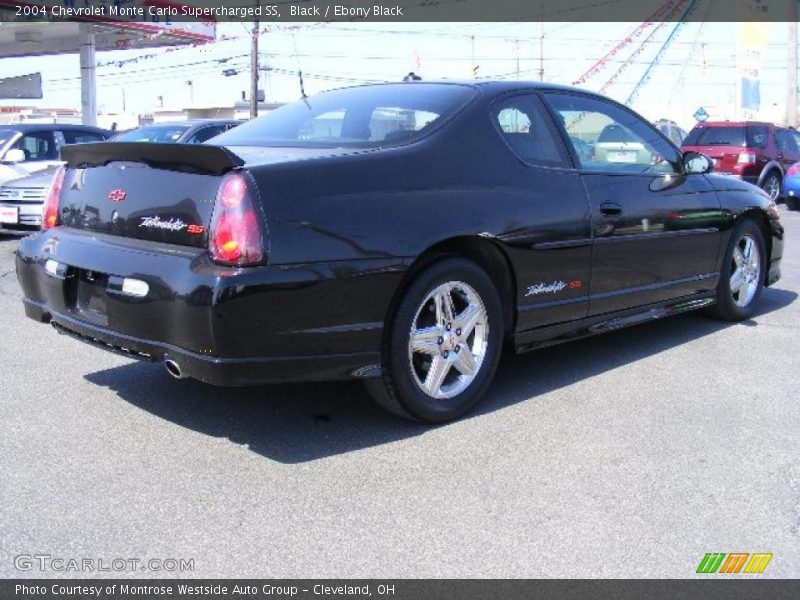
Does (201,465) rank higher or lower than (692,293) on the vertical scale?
lower

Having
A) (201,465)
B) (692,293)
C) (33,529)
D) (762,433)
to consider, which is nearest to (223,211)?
(201,465)

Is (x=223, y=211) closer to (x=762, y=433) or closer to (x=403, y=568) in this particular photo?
(x=403, y=568)

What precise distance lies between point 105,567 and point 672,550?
1.86 meters

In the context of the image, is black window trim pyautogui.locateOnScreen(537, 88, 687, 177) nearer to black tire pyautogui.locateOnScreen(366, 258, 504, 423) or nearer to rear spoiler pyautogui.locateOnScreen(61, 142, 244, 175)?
black tire pyautogui.locateOnScreen(366, 258, 504, 423)

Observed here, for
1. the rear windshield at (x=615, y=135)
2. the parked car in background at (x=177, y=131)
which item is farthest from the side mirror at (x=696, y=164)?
the parked car in background at (x=177, y=131)

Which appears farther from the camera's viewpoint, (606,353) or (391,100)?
(606,353)

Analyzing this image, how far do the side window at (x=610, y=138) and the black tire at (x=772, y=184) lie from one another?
12.2 m

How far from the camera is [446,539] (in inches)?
115

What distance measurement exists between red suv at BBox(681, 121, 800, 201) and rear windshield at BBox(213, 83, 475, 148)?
12792 mm

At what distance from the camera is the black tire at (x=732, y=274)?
5.95 meters

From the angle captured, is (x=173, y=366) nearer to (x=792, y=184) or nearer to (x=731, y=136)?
(x=792, y=184)

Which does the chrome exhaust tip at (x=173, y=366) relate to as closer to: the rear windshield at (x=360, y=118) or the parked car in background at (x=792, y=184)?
the rear windshield at (x=360, y=118)

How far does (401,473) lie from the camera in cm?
347

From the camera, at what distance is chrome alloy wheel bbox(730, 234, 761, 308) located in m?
6.14
